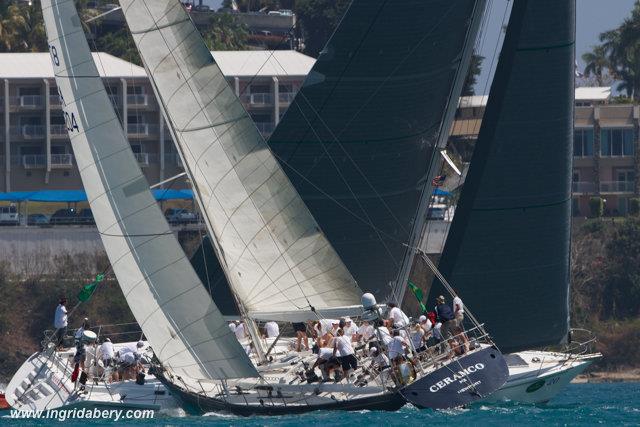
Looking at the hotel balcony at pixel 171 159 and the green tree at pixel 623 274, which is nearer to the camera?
the green tree at pixel 623 274

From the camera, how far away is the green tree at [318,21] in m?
85.0

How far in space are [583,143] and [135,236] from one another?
159 feet

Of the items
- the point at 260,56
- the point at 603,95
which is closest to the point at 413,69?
the point at 260,56

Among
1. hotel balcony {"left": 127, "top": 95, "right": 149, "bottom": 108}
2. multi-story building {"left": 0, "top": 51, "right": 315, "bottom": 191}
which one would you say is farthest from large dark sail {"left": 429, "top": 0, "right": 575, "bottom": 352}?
hotel balcony {"left": 127, "top": 95, "right": 149, "bottom": 108}

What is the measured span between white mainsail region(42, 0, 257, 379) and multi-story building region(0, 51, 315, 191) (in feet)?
137

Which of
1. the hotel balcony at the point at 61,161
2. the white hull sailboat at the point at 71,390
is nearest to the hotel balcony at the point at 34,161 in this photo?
the hotel balcony at the point at 61,161

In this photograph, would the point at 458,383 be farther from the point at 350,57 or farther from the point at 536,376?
the point at 350,57

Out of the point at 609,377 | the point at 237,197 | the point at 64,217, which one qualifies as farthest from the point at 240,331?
the point at 64,217

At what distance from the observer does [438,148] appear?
33969mm

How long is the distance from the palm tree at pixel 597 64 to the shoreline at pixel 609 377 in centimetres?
3387

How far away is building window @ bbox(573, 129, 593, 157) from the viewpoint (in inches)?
2913

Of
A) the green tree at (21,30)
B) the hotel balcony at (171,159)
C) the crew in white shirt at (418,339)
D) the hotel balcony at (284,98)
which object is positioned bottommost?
the hotel balcony at (171,159)

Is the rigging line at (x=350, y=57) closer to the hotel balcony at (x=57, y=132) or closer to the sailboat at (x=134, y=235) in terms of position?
the sailboat at (x=134, y=235)

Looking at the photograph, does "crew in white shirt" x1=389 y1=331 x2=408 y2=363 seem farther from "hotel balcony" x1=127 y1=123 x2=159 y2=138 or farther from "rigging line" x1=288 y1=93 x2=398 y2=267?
"hotel balcony" x1=127 y1=123 x2=159 y2=138
